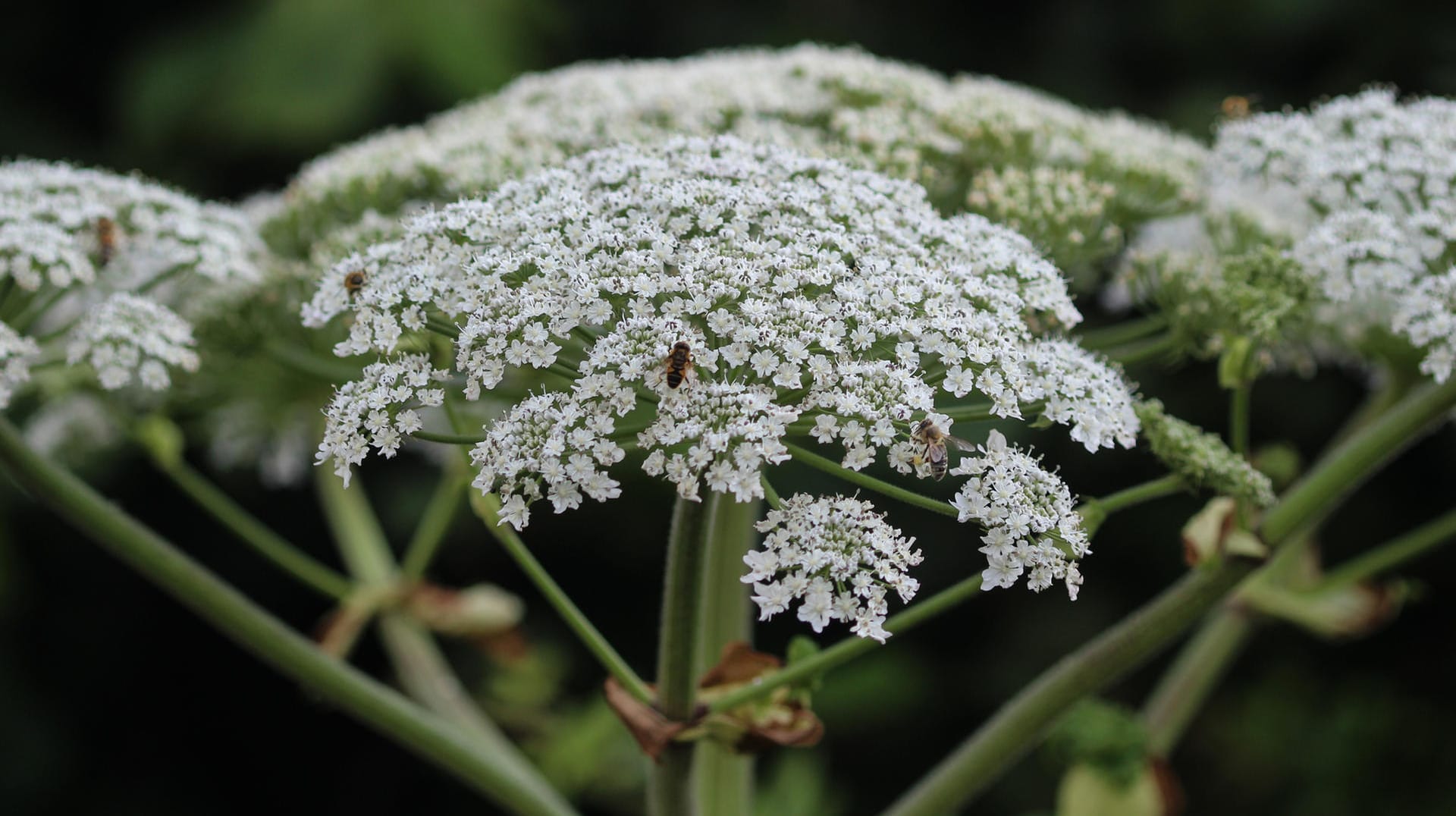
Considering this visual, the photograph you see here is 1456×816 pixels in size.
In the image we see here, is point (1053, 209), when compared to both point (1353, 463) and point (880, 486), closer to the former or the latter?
point (1353, 463)

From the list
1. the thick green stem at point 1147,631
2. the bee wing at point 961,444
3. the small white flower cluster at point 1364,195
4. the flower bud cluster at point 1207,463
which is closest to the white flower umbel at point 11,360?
the bee wing at point 961,444

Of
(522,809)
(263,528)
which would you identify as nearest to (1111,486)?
(522,809)

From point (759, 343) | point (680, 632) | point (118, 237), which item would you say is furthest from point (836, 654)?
point (118, 237)

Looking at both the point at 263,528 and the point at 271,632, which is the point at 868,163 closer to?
the point at 271,632

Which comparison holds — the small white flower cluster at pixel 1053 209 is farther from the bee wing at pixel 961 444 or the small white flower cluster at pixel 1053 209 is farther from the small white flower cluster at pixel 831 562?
the small white flower cluster at pixel 831 562

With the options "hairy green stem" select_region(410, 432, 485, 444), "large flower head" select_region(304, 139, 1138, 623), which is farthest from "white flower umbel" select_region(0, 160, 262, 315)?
"hairy green stem" select_region(410, 432, 485, 444)

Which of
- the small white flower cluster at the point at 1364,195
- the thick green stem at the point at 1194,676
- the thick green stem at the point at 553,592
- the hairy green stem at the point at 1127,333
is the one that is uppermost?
the small white flower cluster at the point at 1364,195
